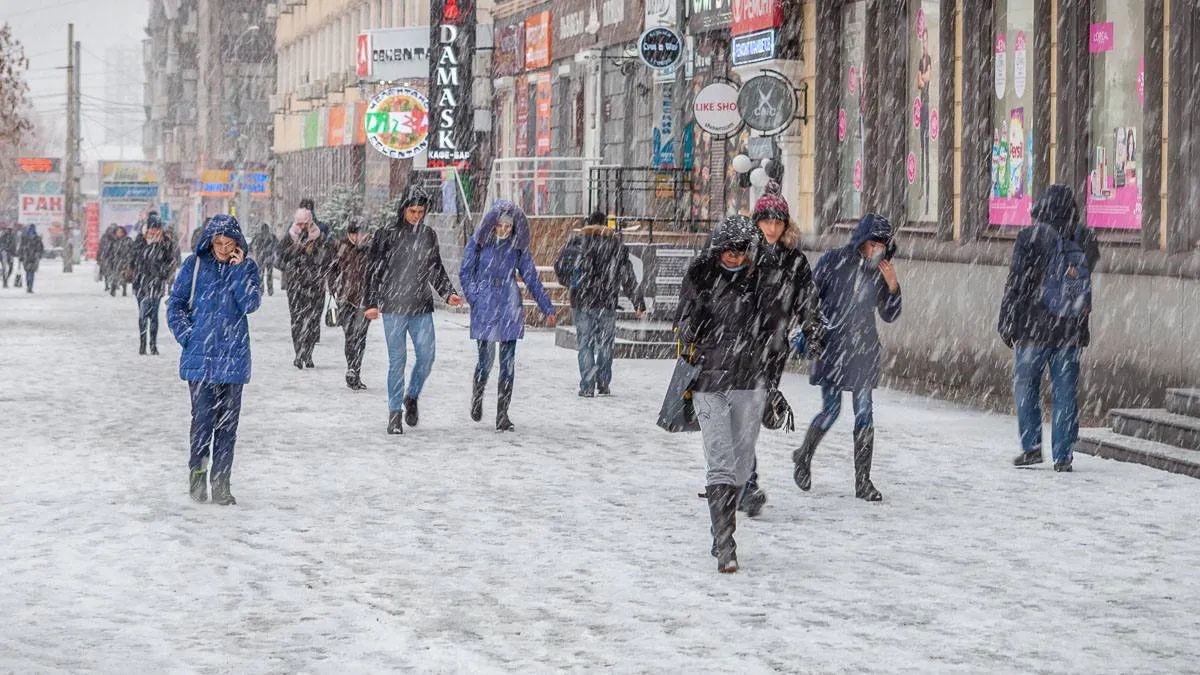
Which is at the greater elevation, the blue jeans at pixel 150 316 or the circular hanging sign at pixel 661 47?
the circular hanging sign at pixel 661 47

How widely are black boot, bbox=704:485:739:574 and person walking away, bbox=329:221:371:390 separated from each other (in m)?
10.3

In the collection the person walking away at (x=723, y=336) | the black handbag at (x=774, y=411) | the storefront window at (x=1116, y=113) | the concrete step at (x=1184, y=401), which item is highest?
the storefront window at (x=1116, y=113)

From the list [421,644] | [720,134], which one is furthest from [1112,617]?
[720,134]

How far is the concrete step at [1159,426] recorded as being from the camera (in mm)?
13727

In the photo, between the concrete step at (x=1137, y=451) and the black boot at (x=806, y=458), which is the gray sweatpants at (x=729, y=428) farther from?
the concrete step at (x=1137, y=451)

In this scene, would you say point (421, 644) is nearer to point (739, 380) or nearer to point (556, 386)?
point (739, 380)

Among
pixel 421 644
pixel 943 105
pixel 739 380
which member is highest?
pixel 943 105

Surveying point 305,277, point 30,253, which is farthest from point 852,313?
point 30,253

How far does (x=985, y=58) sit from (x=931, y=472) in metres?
8.13

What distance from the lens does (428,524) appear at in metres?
10.7

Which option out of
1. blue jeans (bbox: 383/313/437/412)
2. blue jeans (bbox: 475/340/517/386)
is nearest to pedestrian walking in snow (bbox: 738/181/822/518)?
blue jeans (bbox: 475/340/517/386)

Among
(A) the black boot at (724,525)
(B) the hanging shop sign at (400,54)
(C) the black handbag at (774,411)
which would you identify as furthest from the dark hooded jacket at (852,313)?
(B) the hanging shop sign at (400,54)

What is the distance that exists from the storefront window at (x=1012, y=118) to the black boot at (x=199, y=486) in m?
9.99

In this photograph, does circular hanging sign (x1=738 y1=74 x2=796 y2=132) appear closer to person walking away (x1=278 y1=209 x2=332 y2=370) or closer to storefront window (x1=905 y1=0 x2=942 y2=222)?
storefront window (x1=905 y1=0 x2=942 y2=222)
